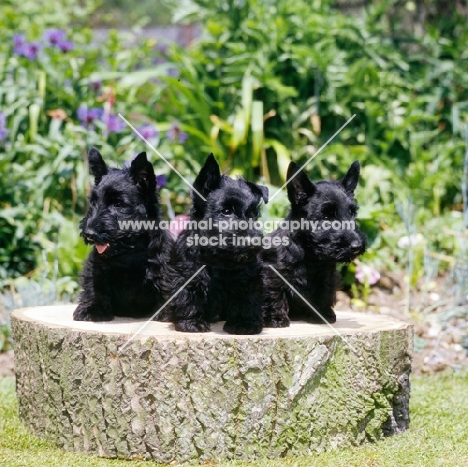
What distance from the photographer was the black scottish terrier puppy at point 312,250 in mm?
3934

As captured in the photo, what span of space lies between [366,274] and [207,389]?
3.22m

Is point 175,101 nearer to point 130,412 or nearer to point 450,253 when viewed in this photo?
point 450,253

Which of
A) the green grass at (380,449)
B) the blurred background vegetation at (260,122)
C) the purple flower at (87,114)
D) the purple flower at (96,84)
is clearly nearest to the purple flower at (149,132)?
the blurred background vegetation at (260,122)

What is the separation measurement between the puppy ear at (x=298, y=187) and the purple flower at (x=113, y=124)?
12.9 ft

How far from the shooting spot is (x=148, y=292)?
413 centimetres

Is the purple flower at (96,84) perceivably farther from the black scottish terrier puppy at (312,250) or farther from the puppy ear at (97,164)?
the black scottish terrier puppy at (312,250)

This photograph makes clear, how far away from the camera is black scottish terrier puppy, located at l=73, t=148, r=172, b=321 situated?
3.85m

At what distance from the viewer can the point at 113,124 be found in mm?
7641

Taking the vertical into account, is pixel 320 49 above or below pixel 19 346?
above

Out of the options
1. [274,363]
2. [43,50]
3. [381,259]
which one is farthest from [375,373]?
[43,50]

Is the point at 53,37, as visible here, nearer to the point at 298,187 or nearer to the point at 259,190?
the point at 298,187

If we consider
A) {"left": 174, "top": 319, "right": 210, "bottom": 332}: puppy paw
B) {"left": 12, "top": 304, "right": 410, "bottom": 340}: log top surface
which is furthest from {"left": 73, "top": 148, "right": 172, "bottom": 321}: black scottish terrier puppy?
{"left": 174, "top": 319, "right": 210, "bottom": 332}: puppy paw

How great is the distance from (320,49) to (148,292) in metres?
4.84

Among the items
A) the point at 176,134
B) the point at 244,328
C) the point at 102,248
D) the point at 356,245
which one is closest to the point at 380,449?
the point at 244,328
